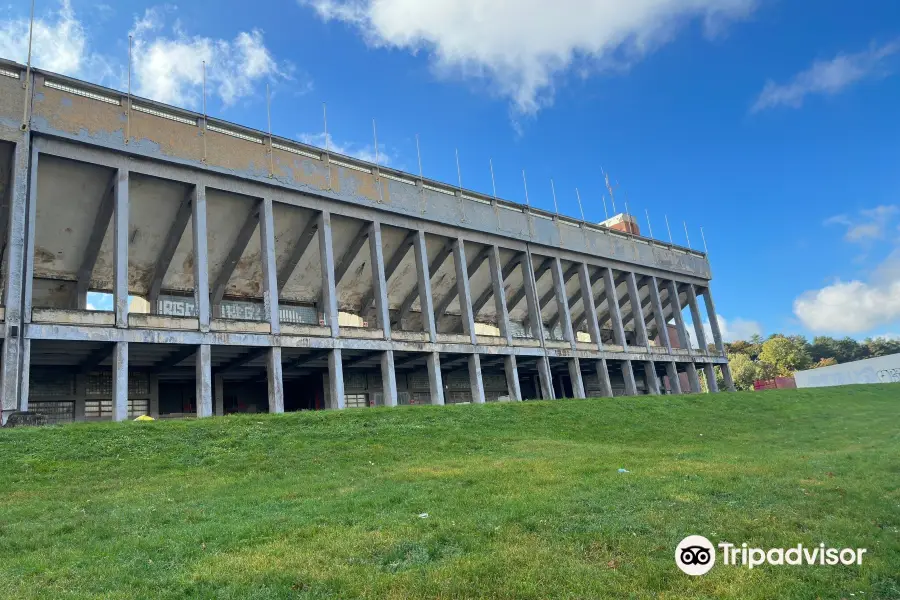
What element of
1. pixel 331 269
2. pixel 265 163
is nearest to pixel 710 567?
pixel 331 269

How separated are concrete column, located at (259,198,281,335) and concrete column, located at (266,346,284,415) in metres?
1.02

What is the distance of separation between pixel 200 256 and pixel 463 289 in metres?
16.2

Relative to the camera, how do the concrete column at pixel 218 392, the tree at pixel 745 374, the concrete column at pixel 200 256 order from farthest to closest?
the tree at pixel 745 374 < the concrete column at pixel 218 392 < the concrete column at pixel 200 256

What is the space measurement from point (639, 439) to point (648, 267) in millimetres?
34661

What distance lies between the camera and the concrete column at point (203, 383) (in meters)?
24.5

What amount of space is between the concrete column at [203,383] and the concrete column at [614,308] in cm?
3178

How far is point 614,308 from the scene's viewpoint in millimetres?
47094

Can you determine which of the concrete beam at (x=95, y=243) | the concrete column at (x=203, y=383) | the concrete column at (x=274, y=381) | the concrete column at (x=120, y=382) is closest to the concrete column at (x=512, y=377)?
the concrete column at (x=274, y=381)

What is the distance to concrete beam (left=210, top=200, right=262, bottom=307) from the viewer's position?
101 feet

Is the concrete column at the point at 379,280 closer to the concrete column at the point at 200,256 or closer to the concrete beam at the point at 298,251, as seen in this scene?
the concrete beam at the point at 298,251

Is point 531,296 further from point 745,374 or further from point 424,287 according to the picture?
point 745,374

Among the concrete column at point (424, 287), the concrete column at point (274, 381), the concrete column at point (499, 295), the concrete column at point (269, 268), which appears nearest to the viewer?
the concrete column at point (274, 381)

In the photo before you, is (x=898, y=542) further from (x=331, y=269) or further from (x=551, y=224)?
(x=551, y=224)

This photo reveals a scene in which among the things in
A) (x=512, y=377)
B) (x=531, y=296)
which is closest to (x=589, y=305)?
(x=531, y=296)
